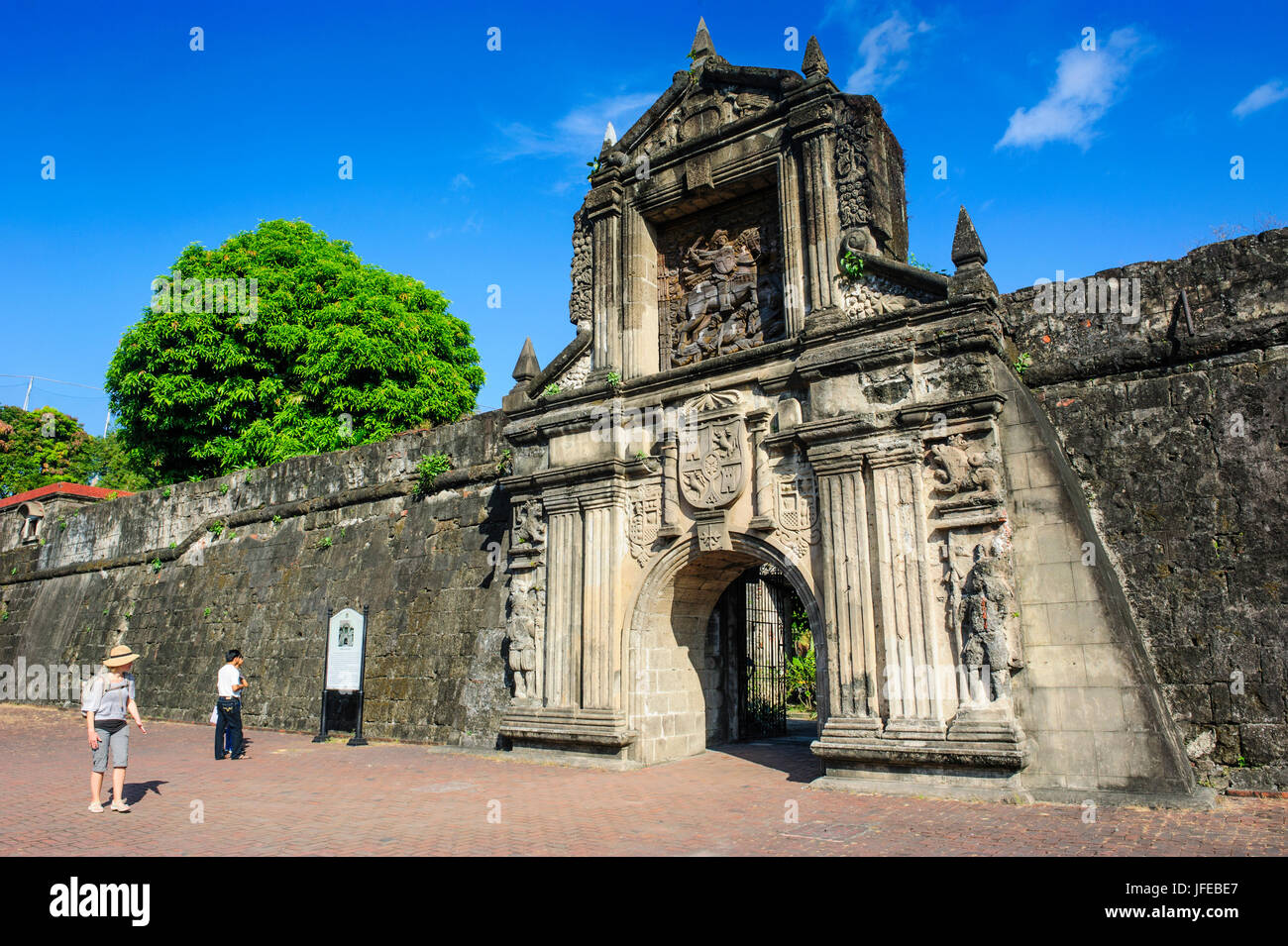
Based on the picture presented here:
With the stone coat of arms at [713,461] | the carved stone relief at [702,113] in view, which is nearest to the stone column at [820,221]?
the carved stone relief at [702,113]

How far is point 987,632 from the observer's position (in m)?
7.58

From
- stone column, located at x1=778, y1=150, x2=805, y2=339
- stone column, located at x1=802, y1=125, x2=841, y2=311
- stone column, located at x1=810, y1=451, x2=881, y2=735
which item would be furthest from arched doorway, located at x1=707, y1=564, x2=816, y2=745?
stone column, located at x1=802, y1=125, x2=841, y2=311

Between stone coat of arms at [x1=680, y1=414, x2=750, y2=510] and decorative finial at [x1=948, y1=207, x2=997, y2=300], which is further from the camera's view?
stone coat of arms at [x1=680, y1=414, x2=750, y2=510]

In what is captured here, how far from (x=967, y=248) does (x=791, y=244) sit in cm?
214

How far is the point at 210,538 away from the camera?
18.6 meters

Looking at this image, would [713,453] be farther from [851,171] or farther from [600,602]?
[851,171]

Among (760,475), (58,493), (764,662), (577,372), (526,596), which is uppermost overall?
(58,493)

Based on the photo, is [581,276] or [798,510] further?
[581,276]

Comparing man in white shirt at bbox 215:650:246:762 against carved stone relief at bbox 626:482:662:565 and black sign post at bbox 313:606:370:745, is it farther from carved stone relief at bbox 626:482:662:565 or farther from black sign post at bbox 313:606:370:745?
carved stone relief at bbox 626:482:662:565

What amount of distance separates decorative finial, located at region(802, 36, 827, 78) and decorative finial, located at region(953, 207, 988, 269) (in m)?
2.81

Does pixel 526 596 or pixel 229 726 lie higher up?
pixel 526 596

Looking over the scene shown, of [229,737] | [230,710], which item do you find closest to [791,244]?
[230,710]

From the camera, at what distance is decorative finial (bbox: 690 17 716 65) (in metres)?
11.4
